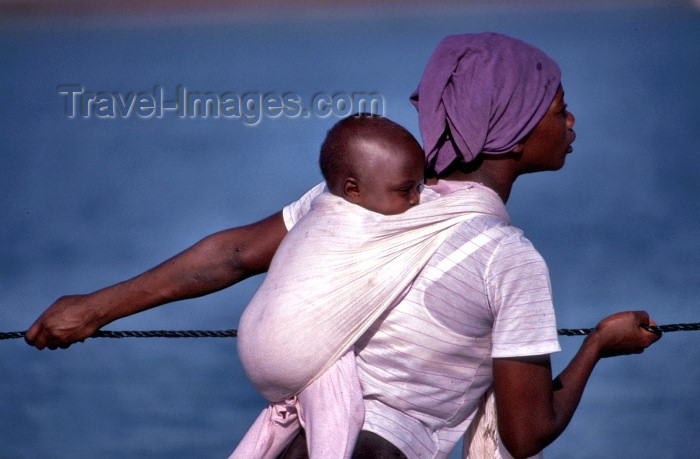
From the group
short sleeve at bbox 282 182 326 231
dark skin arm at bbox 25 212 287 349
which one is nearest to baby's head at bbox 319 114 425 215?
short sleeve at bbox 282 182 326 231

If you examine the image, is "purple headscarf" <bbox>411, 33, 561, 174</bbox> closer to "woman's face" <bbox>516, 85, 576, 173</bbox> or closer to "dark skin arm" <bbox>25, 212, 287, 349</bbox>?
"woman's face" <bbox>516, 85, 576, 173</bbox>

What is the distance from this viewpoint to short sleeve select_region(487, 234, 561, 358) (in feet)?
5.07

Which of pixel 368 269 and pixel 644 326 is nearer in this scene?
pixel 368 269

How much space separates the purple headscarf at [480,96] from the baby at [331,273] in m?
0.06

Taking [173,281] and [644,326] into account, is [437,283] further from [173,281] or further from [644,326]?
[173,281]

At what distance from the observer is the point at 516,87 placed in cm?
171

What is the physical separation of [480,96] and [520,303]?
0.35 metres

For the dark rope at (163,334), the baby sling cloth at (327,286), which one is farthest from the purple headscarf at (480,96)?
the dark rope at (163,334)

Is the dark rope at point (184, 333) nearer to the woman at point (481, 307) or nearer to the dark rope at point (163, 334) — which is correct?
the dark rope at point (163, 334)

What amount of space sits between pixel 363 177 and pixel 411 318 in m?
0.24

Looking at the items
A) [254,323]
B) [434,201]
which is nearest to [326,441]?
[254,323]

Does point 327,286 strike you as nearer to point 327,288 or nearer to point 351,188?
point 327,288

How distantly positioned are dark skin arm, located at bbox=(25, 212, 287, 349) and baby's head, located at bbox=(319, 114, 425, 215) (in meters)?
0.33

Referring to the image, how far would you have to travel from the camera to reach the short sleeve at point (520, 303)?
154 centimetres
